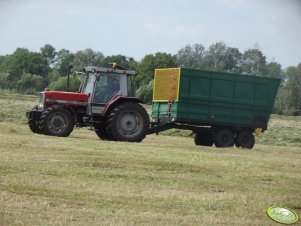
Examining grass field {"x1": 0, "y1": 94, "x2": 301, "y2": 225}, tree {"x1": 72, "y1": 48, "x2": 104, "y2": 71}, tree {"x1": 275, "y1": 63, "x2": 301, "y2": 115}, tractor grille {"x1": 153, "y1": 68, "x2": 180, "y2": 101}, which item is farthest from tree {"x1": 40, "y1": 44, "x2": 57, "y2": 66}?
grass field {"x1": 0, "y1": 94, "x2": 301, "y2": 225}

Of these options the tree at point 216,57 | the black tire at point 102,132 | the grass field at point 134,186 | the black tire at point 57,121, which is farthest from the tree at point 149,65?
the grass field at point 134,186

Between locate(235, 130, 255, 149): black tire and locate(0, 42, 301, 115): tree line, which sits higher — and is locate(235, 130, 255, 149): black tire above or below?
below

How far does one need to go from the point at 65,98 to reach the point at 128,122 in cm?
178

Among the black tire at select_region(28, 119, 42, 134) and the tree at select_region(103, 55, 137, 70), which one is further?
the tree at select_region(103, 55, 137, 70)

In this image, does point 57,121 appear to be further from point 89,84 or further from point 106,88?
point 106,88

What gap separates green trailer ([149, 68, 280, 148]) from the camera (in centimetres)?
2041

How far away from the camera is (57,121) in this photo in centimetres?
1834

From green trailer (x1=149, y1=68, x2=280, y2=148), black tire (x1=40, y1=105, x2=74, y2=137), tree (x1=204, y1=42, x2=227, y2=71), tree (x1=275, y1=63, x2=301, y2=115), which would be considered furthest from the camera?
tree (x1=204, y1=42, x2=227, y2=71)

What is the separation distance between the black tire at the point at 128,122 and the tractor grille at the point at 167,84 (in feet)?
5.96

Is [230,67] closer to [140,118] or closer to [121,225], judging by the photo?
[140,118]

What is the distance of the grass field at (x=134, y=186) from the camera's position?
8.52m

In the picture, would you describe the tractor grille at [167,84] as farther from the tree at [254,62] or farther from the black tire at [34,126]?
the tree at [254,62]

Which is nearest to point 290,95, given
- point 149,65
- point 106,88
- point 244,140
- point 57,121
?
point 149,65

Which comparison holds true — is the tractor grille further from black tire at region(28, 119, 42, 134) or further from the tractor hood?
black tire at region(28, 119, 42, 134)
